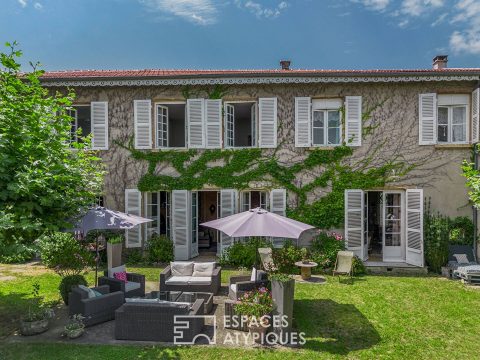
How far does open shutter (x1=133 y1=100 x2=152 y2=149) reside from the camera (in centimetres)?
1122

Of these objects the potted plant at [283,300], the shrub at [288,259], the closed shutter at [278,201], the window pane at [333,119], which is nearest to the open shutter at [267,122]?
the closed shutter at [278,201]

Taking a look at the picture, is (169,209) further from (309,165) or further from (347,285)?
(347,285)

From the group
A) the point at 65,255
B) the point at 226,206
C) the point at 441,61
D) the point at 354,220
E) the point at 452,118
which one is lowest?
the point at 65,255

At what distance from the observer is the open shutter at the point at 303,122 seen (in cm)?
1080

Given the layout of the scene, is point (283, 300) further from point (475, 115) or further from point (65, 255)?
point (475, 115)

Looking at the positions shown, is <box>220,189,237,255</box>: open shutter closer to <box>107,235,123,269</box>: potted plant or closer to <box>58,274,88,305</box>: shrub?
<box>107,235,123,269</box>: potted plant

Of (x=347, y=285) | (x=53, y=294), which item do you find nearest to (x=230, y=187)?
(x=347, y=285)

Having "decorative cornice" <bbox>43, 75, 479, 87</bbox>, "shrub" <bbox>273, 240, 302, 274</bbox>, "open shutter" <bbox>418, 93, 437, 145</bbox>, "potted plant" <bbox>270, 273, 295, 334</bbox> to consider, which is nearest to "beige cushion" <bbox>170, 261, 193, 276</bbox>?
"shrub" <bbox>273, 240, 302, 274</bbox>

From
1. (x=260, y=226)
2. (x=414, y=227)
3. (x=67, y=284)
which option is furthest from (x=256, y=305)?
(x=414, y=227)

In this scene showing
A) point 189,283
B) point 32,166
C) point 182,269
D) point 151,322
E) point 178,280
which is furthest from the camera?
point 182,269

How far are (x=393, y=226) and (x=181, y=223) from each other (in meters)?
7.40

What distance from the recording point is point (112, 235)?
11.0 metres

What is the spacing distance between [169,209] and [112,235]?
2150mm

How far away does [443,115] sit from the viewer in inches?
425
